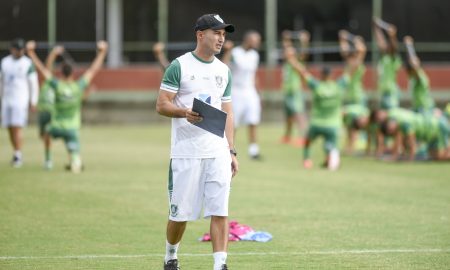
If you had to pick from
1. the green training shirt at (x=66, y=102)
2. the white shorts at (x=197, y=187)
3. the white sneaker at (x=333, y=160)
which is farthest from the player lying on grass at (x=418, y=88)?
the white shorts at (x=197, y=187)

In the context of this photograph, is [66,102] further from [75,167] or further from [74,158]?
[75,167]

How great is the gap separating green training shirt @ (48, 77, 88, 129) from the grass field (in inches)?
40.6

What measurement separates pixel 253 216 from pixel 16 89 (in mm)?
9133

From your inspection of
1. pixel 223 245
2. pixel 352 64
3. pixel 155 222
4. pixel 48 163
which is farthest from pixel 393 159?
pixel 223 245

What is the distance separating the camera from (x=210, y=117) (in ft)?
30.7

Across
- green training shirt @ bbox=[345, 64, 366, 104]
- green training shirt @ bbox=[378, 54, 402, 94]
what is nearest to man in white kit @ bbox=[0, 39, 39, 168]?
green training shirt @ bbox=[345, 64, 366, 104]

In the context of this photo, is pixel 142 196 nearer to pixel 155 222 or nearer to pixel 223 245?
pixel 155 222

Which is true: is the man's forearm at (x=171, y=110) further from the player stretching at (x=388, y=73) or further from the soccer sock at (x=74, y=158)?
the player stretching at (x=388, y=73)

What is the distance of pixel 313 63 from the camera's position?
1479 inches

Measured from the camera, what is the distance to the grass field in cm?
1101

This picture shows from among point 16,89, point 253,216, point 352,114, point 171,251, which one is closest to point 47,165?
point 16,89

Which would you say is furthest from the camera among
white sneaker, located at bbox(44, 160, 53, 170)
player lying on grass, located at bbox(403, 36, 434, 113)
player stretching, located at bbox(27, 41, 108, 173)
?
player lying on grass, located at bbox(403, 36, 434, 113)

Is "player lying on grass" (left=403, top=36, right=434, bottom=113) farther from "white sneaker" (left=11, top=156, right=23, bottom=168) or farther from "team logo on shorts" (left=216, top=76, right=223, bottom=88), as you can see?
"team logo on shorts" (left=216, top=76, right=223, bottom=88)

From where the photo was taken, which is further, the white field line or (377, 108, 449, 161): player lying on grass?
(377, 108, 449, 161): player lying on grass
